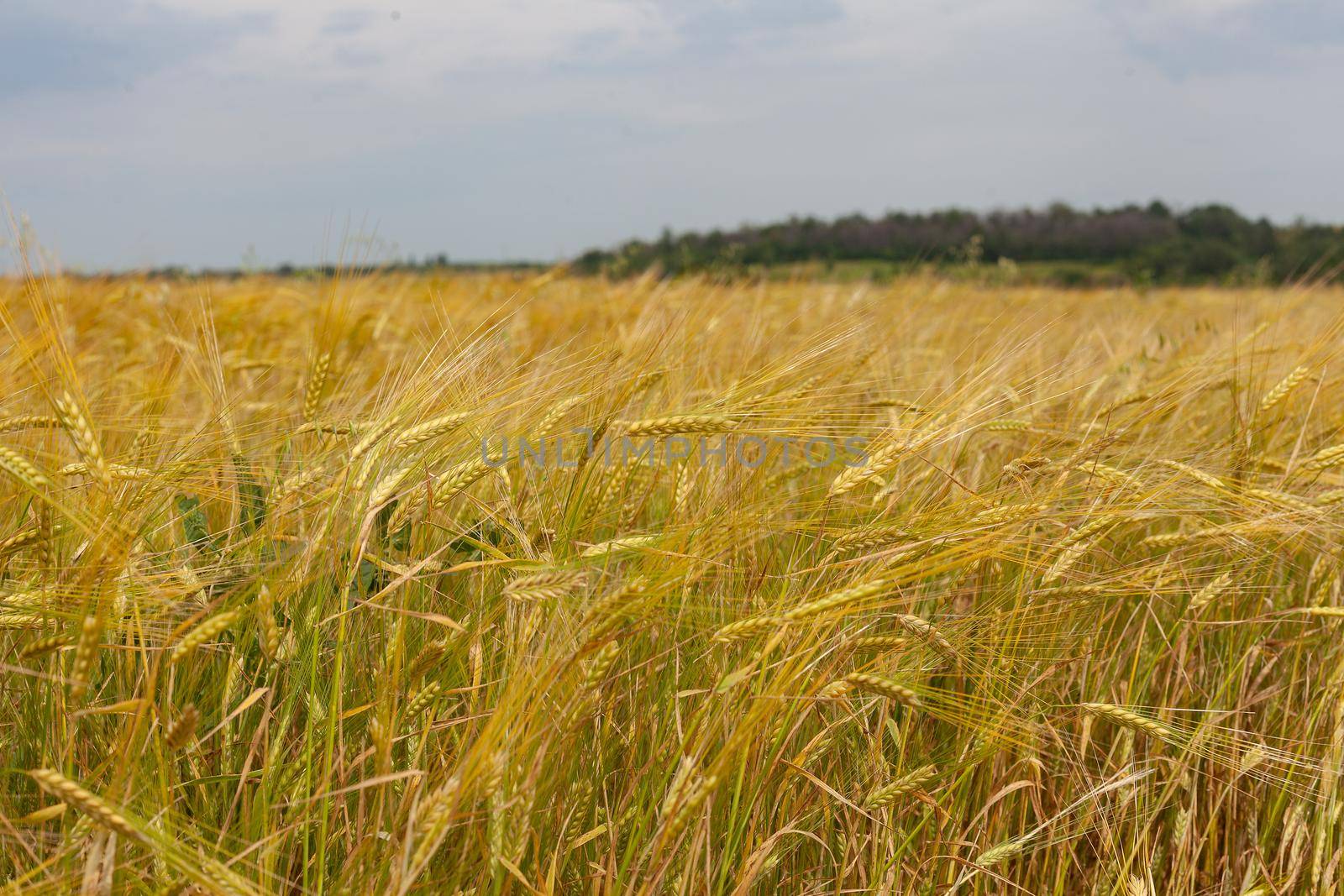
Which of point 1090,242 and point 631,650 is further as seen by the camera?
point 1090,242

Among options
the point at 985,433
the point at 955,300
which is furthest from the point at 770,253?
the point at 985,433

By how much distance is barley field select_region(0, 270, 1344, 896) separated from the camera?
33.9 inches

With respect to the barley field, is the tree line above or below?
above

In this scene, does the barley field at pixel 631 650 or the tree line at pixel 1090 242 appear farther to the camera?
the tree line at pixel 1090 242

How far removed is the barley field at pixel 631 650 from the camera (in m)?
0.86

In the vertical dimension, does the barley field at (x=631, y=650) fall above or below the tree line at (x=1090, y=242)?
below

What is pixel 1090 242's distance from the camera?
1622cm

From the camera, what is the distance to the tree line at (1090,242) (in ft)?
37.4

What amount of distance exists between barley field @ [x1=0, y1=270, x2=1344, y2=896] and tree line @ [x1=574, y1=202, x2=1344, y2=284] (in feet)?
25.8

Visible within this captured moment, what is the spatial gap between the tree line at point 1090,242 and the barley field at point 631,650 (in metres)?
7.86

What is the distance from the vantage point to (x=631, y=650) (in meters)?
1.16

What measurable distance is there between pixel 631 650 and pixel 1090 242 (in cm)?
1757

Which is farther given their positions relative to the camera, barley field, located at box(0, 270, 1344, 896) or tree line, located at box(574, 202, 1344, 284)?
tree line, located at box(574, 202, 1344, 284)

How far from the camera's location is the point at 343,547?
40.4 inches
